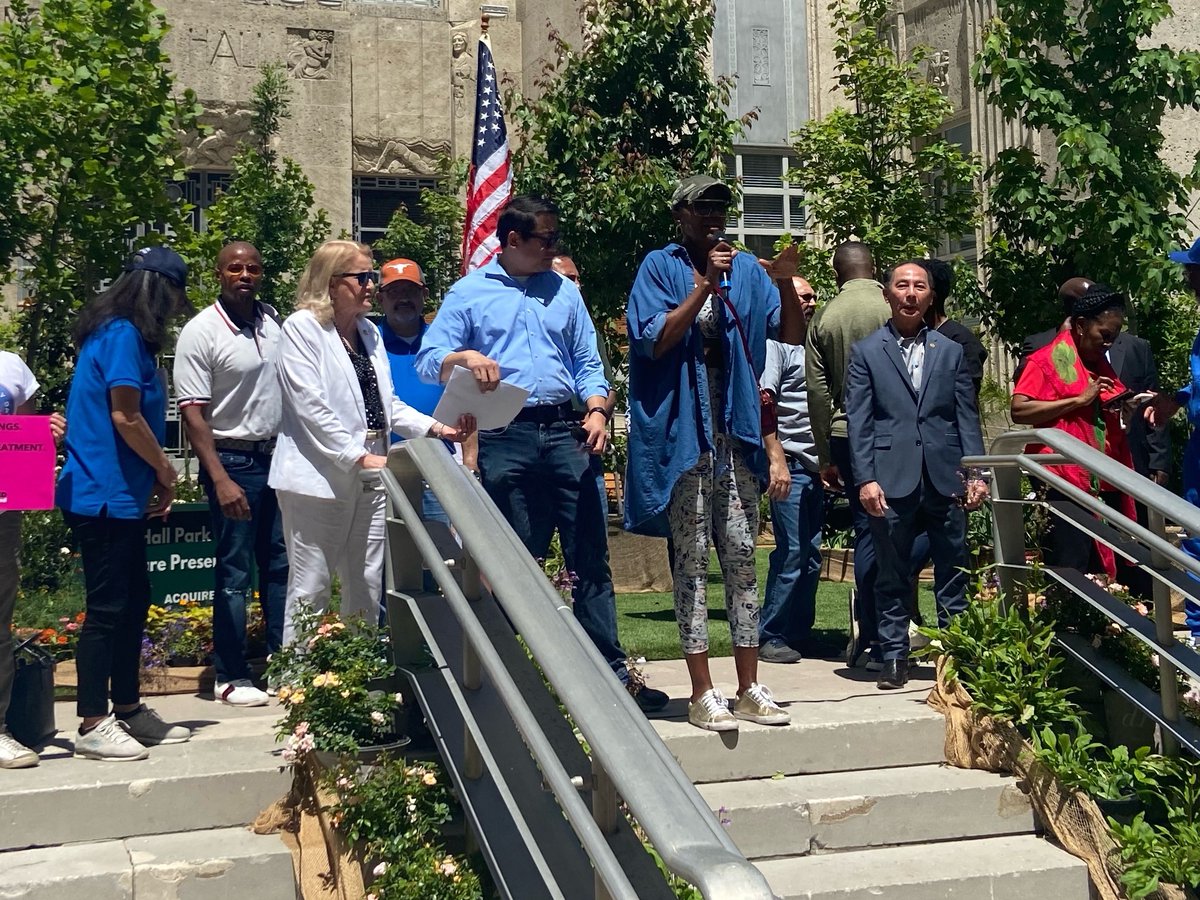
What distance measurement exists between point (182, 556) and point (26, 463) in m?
3.25

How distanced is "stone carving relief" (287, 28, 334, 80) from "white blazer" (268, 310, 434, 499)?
19.4m

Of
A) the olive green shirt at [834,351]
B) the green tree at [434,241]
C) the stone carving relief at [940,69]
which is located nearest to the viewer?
the olive green shirt at [834,351]

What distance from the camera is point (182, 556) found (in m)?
8.46

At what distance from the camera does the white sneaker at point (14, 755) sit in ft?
16.7

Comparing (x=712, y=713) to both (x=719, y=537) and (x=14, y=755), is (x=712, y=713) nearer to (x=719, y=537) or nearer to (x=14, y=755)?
(x=719, y=537)

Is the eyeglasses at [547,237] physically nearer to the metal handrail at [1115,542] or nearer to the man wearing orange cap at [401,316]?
the man wearing orange cap at [401,316]

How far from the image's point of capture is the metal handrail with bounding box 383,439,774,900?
9.26 feet

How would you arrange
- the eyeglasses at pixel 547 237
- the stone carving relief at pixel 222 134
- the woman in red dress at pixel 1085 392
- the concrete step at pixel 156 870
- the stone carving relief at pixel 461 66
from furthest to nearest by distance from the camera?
the stone carving relief at pixel 461 66 → the stone carving relief at pixel 222 134 → the woman in red dress at pixel 1085 392 → the eyeglasses at pixel 547 237 → the concrete step at pixel 156 870

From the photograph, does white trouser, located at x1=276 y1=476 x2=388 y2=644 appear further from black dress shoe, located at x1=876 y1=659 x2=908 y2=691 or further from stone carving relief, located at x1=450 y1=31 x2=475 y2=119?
stone carving relief, located at x1=450 y1=31 x2=475 y2=119

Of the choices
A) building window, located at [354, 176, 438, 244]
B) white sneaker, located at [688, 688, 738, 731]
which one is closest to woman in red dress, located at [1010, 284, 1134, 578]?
white sneaker, located at [688, 688, 738, 731]

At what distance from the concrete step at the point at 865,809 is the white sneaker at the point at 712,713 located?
0.21 metres

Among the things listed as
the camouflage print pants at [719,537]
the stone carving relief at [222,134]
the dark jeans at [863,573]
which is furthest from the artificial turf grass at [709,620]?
the stone carving relief at [222,134]

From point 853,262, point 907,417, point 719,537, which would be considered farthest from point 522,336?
point 853,262

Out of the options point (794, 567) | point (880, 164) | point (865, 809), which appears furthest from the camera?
point (880, 164)
